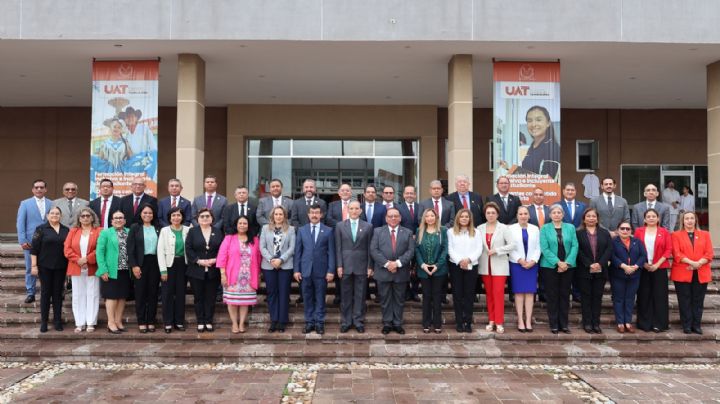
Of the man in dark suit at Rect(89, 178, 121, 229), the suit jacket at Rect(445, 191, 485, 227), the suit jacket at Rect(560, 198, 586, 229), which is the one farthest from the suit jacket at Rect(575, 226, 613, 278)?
the man in dark suit at Rect(89, 178, 121, 229)

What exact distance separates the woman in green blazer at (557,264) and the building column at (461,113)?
2.93 m

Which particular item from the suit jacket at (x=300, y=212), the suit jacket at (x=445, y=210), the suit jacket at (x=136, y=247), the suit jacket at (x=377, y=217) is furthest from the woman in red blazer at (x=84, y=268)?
the suit jacket at (x=445, y=210)

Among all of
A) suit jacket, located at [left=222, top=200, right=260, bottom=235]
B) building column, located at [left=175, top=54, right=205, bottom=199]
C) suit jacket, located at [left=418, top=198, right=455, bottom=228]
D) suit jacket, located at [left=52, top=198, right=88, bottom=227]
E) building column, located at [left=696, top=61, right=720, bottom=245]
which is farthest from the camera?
building column, located at [left=696, top=61, right=720, bottom=245]

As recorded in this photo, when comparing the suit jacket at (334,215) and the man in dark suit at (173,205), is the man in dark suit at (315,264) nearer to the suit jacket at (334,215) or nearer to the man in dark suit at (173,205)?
the suit jacket at (334,215)

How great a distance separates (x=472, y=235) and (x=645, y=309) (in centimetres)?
Answer: 240

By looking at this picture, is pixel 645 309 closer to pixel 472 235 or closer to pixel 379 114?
pixel 472 235

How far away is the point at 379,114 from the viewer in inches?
548

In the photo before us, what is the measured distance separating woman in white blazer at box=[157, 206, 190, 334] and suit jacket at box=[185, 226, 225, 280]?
0.34 feet

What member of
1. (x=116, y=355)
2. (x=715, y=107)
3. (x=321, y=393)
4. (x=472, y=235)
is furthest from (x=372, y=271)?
(x=715, y=107)

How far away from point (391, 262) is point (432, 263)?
521mm

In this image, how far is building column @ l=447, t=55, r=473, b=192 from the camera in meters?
9.34

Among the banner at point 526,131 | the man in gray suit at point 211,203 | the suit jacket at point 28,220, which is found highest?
the banner at point 526,131

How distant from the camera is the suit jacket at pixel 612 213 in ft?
24.2

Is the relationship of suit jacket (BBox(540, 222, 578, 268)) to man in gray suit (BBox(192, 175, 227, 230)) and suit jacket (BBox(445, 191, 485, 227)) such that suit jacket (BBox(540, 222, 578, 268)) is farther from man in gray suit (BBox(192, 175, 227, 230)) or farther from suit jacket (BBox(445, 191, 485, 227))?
man in gray suit (BBox(192, 175, 227, 230))
